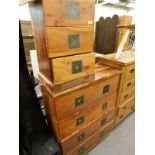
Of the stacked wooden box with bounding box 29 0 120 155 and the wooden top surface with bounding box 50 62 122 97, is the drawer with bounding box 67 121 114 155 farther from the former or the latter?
the wooden top surface with bounding box 50 62 122 97

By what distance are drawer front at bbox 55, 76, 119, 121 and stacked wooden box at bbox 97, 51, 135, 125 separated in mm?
141

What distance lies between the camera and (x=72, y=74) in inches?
34.9

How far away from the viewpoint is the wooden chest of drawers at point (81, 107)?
3.06ft

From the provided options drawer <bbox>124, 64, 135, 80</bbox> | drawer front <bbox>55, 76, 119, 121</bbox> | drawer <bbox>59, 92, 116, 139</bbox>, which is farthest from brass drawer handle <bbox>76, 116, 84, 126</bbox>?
drawer <bbox>124, 64, 135, 80</bbox>

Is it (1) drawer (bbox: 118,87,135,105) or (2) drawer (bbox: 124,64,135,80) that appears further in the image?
(1) drawer (bbox: 118,87,135,105)

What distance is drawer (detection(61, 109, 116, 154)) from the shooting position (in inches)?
43.4

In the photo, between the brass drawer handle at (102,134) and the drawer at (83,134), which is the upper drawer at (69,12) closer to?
the drawer at (83,134)

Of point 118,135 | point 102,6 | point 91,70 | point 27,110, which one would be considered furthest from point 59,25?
point 102,6

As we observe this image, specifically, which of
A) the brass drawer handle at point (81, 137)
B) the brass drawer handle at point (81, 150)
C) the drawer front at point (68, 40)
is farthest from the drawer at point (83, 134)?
the drawer front at point (68, 40)

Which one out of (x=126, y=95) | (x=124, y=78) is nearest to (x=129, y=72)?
(x=124, y=78)

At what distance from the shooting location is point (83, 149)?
4.29 ft

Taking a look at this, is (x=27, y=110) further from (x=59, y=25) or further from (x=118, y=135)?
(x=118, y=135)

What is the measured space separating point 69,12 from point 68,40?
0.16 metres
